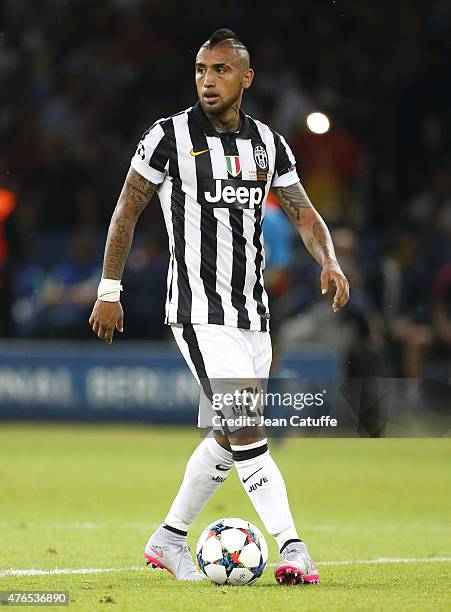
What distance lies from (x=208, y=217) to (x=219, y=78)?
1.83 feet

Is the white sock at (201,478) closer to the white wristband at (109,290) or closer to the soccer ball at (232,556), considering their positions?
the soccer ball at (232,556)

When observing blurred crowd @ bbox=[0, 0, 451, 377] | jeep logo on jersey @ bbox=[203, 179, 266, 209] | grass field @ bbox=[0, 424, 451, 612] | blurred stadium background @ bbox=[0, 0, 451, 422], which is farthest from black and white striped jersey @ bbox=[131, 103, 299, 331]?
blurred crowd @ bbox=[0, 0, 451, 377]

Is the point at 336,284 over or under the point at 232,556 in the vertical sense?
over

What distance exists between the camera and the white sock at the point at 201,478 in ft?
17.4

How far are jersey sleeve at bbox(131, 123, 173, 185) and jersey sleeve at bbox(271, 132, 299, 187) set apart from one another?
0.51 m

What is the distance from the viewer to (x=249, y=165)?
531cm

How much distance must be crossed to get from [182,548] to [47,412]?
7.80m

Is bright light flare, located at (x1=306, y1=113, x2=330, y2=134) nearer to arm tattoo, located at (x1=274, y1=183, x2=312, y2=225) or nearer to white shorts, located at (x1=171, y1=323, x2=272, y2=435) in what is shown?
arm tattoo, located at (x1=274, y1=183, x2=312, y2=225)

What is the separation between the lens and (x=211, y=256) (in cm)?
524

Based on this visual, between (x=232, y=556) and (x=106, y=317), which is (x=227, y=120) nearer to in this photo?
(x=106, y=317)

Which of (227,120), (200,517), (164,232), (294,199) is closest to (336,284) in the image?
(294,199)

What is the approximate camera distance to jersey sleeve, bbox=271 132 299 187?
550 centimetres

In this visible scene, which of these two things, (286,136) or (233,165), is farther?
(286,136)

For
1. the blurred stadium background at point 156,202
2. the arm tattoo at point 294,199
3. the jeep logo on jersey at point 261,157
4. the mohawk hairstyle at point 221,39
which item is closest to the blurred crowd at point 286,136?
the blurred stadium background at point 156,202
